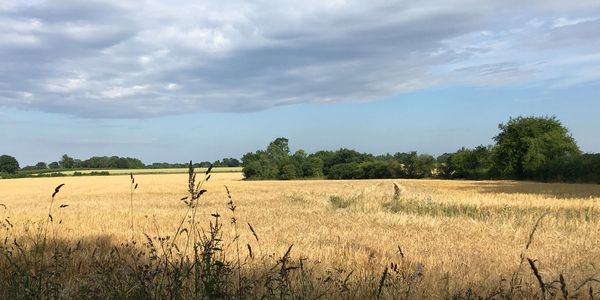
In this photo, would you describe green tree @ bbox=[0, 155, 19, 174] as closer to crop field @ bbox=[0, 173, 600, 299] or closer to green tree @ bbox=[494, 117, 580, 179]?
green tree @ bbox=[494, 117, 580, 179]

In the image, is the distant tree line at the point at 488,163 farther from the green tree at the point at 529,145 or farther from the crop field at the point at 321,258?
the crop field at the point at 321,258

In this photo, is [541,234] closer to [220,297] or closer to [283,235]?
[283,235]

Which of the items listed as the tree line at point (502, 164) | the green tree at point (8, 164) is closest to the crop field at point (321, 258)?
the tree line at point (502, 164)

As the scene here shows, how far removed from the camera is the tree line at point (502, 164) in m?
65.9

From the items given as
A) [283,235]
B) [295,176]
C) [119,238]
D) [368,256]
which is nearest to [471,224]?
[283,235]

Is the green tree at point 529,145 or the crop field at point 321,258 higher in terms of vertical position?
the green tree at point 529,145

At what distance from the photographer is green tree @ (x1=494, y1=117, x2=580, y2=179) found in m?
71.4

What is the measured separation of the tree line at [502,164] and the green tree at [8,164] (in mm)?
57198

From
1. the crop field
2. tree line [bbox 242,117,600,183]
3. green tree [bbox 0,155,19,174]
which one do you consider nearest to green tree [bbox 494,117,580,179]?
tree line [bbox 242,117,600,183]

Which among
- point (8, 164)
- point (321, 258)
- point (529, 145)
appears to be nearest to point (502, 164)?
point (529, 145)

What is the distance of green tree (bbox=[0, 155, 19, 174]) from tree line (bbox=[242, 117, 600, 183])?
188 feet

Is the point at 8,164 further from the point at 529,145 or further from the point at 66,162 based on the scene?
the point at 529,145

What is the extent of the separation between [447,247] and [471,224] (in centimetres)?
579

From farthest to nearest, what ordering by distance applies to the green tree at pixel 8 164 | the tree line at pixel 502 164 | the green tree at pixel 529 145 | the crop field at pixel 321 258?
the green tree at pixel 8 164, the green tree at pixel 529 145, the tree line at pixel 502 164, the crop field at pixel 321 258
